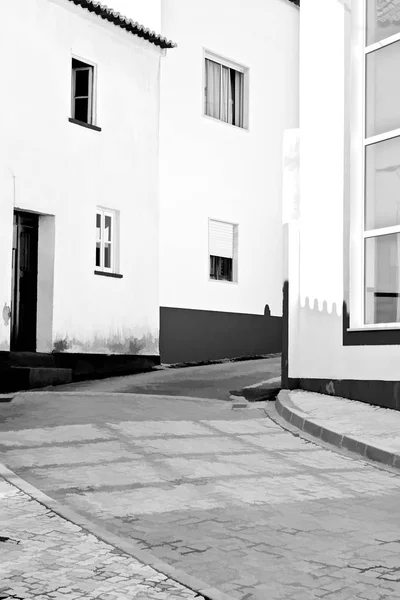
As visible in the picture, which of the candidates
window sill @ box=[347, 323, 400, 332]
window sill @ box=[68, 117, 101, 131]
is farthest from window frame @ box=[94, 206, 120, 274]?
window sill @ box=[347, 323, 400, 332]

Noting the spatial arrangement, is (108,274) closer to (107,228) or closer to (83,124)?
(107,228)

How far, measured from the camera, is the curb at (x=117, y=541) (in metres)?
4.23

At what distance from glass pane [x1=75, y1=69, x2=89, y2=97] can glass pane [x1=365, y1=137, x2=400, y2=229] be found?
252 inches

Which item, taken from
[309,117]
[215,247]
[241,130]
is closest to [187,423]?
[309,117]

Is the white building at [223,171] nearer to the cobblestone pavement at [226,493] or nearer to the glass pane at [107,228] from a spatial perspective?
the glass pane at [107,228]

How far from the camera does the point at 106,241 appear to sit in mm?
16719

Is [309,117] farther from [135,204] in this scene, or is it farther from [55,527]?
[55,527]

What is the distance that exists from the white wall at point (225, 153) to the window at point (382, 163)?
22.4 feet

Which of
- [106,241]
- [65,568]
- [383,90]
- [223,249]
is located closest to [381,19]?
[383,90]

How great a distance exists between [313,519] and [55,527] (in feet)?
5.17

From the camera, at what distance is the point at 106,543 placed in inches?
199

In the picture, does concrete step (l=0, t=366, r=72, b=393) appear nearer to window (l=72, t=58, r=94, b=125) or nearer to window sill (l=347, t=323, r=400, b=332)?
window (l=72, t=58, r=94, b=125)

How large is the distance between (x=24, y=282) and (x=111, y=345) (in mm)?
1885

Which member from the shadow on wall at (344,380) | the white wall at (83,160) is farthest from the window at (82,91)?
the shadow on wall at (344,380)
